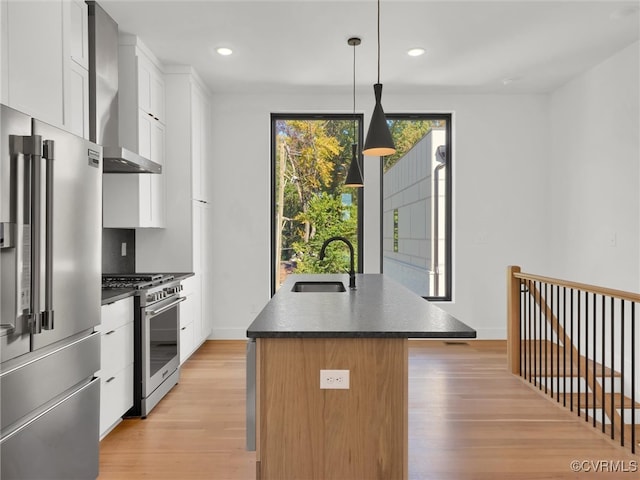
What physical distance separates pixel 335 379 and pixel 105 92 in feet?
8.72

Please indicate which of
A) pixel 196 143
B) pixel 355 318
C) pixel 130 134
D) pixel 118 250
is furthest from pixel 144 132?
pixel 355 318

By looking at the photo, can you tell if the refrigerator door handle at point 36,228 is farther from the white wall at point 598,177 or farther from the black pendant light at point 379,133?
the white wall at point 598,177

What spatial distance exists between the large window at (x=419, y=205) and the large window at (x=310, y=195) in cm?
44

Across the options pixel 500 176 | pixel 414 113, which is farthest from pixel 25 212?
pixel 500 176

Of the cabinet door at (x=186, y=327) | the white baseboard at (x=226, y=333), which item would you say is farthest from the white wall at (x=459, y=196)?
the cabinet door at (x=186, y=327)

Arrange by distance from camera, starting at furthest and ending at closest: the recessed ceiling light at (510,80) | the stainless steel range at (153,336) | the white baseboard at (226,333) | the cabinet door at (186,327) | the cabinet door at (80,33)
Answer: the white baseboard at (226,333)
the recessed ceiling light at (510,80)
the cabinet door at (186,327)
the stainless steel range at (153,336)
the cabinet door at (80,33)

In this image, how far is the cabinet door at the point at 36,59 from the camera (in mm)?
1754

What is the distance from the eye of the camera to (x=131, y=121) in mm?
3498

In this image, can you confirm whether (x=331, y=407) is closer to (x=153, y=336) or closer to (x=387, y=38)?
(x=153, y=336)

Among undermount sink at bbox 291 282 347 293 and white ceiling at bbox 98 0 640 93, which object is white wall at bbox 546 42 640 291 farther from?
undermount sink at bbox 291 282 347 293

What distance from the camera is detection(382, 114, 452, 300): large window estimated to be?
523 cm

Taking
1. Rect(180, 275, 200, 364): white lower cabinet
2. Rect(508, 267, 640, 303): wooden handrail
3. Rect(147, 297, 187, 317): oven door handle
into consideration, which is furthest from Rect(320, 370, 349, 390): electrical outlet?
Rect(180, 275, 200, 364): white lower cabinet

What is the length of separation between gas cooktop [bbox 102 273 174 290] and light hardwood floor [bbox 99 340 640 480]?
2.92 ft

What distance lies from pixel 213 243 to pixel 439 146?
2.93m
